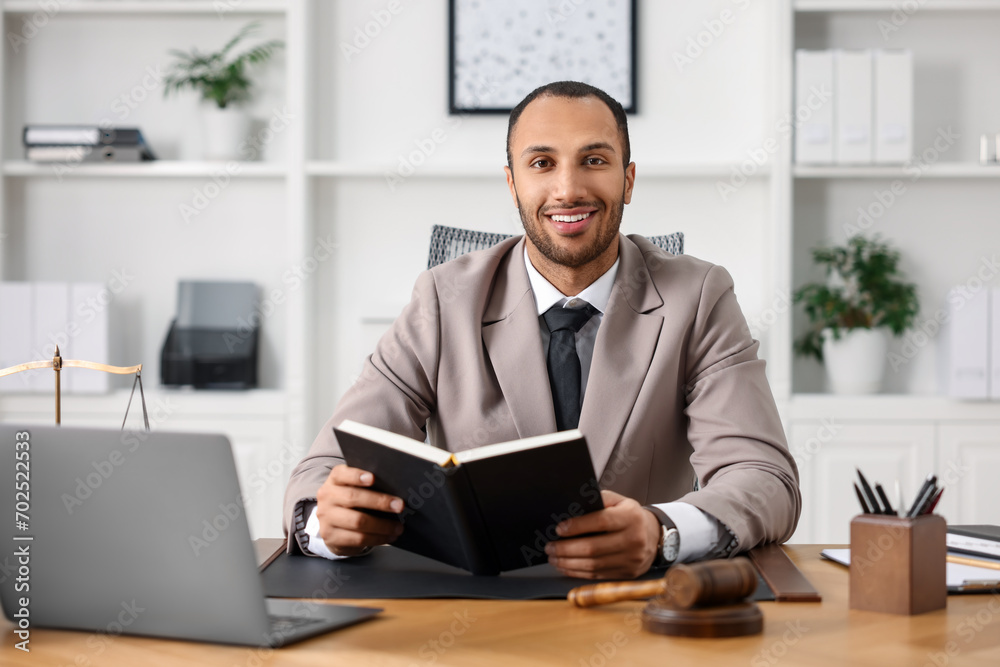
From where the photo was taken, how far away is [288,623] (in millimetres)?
847

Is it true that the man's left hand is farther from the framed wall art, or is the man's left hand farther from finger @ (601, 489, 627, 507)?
the framed wall art

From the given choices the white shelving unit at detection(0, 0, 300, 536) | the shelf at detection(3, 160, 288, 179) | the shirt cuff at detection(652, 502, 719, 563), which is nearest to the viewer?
the shirt cuff at detection(652, 502, 719, 563)

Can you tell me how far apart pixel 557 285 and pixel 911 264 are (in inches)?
73.3

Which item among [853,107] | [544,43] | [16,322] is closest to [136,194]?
[16,322]

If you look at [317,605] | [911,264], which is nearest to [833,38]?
[911,264]

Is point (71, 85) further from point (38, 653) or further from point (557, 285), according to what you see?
point (38, 653)

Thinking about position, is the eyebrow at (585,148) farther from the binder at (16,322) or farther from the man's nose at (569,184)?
the binder at (16,322)

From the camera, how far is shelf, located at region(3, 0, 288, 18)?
292cm

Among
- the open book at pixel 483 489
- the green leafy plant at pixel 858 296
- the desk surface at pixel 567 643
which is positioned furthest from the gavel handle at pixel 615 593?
the green leafy plant at pixel 858 296

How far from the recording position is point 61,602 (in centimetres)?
81

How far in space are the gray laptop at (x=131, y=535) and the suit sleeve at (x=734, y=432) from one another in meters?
0.62

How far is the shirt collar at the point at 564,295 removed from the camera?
1.58 meters

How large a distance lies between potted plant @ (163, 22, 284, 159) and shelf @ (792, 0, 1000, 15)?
170 cm

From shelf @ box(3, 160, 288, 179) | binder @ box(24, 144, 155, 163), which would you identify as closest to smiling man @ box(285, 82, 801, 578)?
shelf @ box(3, 160, 288, 179)
